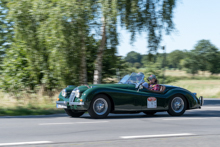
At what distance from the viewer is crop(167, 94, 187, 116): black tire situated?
11.1 m

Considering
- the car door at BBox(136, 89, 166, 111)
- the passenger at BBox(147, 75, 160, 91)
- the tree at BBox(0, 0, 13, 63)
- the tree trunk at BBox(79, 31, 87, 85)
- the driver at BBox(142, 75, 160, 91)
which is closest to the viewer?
the car door at BBox(136, 89, 166, 111)

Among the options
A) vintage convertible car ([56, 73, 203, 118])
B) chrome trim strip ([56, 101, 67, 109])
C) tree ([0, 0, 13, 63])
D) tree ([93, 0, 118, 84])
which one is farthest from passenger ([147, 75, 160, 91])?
tree ([0, 0, 13, 63])

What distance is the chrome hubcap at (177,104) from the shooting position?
11105mm

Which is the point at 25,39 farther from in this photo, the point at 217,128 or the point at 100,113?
the point at 217,128

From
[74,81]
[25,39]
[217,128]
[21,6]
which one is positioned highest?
[21,6]

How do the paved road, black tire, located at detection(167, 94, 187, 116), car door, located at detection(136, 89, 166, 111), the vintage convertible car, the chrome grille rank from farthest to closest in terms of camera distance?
black tire, located at detection(167, 94, 187, 116), car door, located at detection(136, 89, 166, 111), the chrome grille, the vintage convertible car, the paved road

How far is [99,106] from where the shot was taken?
9.84 metres

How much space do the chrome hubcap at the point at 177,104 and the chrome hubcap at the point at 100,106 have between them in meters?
2.50

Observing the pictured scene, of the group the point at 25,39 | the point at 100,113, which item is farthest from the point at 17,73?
the point at 100,113

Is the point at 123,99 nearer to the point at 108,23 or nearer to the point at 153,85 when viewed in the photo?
the point at 153,85

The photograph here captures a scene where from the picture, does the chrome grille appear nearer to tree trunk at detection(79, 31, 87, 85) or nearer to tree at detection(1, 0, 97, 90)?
tree at detection(1, 0, 97, 90)

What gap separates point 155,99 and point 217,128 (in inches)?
107

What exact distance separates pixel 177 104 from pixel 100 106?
2856mm

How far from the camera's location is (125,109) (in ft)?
33.4
